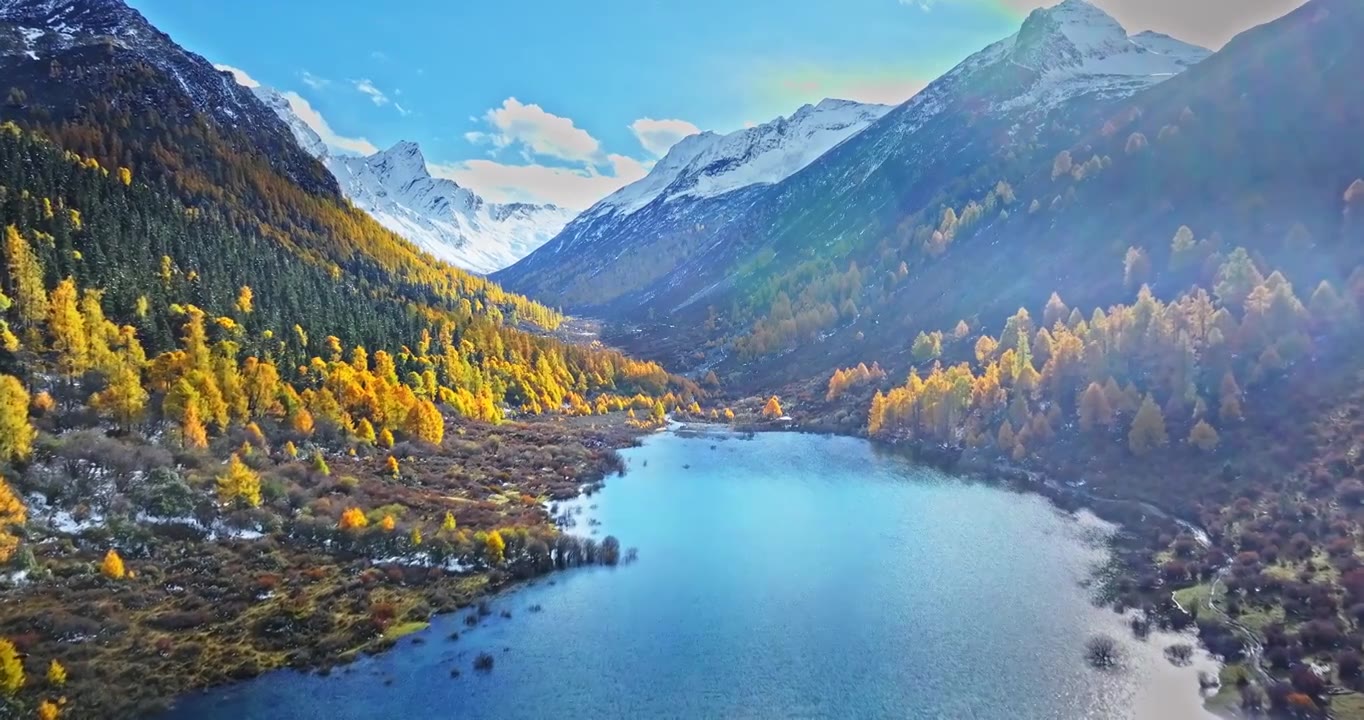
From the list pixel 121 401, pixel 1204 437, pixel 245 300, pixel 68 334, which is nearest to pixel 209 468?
pixel 121 401

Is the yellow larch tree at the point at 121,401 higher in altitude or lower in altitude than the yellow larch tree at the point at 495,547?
higher

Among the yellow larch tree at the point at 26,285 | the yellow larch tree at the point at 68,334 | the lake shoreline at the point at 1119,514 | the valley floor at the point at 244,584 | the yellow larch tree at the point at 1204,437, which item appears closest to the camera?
the valley floor at the point at 244,584

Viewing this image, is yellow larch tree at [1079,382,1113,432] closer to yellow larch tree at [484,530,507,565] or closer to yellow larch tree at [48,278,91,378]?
yellow larch tree at [484,530,507,565]

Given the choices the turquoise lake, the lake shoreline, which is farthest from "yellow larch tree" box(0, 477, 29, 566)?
the lake shoreline

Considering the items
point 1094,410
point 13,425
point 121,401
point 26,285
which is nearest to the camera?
point 13,425

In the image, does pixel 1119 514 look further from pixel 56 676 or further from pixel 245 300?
pixel 245 300

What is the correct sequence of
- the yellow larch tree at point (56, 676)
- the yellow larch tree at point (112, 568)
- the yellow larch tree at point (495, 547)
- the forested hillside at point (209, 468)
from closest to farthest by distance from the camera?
1. the yellow larch tree at point (56, 676)
2. the forested hillside at point (209, 468)
3. the yellow larch tree at point (112, 568)
4. the yellow larch tree at point (495, 547)

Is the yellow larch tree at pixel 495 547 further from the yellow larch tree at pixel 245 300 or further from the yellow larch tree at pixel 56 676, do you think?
the yellow larch tree at pixel 245 300

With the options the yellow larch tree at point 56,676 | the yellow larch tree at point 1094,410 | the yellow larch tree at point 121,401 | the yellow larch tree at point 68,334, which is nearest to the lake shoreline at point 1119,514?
the yellow larch tree at point 1094,410
